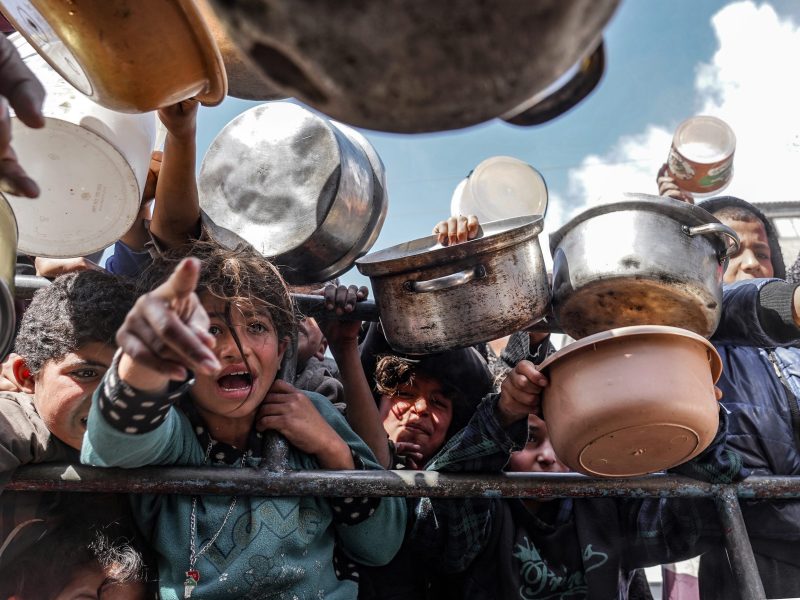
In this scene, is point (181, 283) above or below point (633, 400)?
above

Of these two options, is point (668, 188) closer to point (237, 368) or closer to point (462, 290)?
point (462, 290)

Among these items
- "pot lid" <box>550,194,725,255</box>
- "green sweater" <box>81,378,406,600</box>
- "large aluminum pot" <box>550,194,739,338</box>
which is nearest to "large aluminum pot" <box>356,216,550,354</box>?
"large aluminum pot" <box>550,194,739,338</box>

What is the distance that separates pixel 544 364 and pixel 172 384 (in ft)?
3.01

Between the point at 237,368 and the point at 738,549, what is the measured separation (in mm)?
1329

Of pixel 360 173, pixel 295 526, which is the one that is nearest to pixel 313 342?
pixel 360 173

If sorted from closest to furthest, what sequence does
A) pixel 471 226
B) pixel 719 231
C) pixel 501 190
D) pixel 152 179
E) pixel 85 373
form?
pixel 85 373 → pixel 719 231 → pixel 471 226 → pixel 152 179 → pixel 501 190

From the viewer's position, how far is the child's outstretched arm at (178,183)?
6.54ft

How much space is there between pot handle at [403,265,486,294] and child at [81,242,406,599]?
1.38 ft

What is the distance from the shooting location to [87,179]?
2.03 m

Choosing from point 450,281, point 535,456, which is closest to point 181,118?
point 450,281

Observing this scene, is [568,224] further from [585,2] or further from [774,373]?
[585,2]

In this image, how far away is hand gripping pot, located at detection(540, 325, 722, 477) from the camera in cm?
172

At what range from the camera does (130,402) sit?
4.76 ft

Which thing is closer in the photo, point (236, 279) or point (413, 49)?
point (413, 49)
